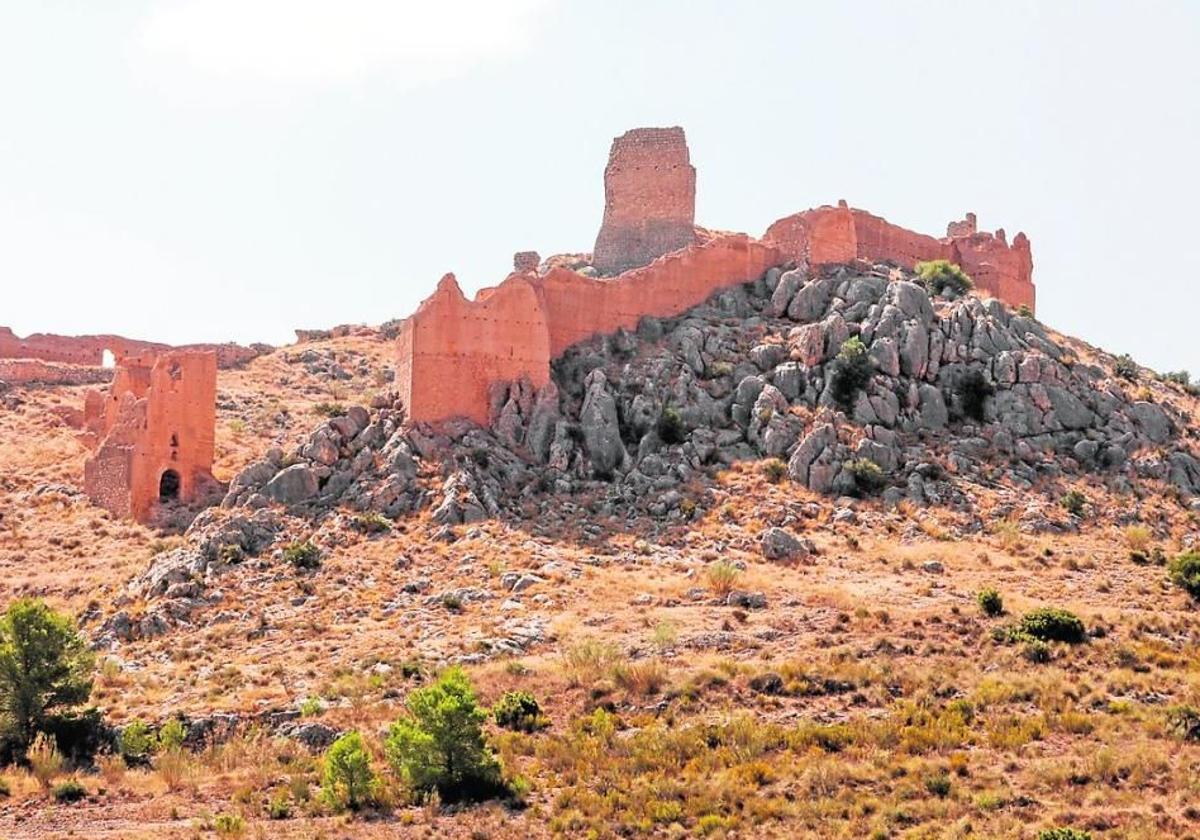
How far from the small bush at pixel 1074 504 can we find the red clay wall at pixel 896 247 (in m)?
12.4

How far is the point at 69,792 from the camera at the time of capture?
26500 millimetres

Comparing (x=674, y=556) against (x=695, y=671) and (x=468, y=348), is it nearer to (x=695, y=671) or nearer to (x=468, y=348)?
(x=695, y=671)

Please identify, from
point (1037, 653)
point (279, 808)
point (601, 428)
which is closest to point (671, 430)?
point (601, 428)

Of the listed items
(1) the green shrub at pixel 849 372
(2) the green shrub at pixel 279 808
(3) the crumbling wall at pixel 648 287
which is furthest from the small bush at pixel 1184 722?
(3) the crumbling wall at pixel 648 287

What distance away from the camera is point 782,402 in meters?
41.7

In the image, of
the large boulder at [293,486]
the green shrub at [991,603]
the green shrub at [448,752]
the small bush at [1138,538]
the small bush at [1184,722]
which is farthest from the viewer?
the large boulder at [293,486]

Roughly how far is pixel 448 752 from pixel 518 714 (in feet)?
9.29

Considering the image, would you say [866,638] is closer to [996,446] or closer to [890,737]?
[890,737]

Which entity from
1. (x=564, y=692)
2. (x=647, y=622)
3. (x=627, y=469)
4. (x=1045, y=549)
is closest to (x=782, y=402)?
(x=627, y=469)

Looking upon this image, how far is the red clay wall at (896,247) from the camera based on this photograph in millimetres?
48312

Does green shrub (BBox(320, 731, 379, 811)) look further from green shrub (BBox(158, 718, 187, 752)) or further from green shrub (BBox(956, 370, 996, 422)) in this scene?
green shrub (BBox(956, 370, 996, 422))

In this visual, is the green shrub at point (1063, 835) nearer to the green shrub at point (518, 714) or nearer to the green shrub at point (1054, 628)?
the green shrub at point (1054, 628)

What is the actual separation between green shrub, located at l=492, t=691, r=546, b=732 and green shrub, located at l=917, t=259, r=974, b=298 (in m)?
24.1

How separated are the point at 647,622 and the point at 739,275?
1778 cm
